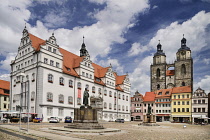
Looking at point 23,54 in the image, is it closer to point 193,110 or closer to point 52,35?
point 52,35

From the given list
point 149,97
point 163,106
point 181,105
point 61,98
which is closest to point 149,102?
point 149,97

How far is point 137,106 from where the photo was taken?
280 feet

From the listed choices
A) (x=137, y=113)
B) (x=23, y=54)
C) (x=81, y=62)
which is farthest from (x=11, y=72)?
(x=137, y=113)

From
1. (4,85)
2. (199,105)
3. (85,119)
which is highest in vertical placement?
(4,85)

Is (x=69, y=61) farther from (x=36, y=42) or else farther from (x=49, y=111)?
(x=49, y=111)

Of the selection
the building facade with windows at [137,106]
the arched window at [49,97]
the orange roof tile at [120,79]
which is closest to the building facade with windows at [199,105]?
the building facade with windows at [137,106]

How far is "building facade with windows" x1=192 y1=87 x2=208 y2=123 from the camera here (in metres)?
67.9

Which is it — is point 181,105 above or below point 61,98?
below

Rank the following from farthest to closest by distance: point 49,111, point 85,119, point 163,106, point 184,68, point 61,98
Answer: point 184,68 → point 163,106 → point 61,98 → point 49,111 → point 85,119

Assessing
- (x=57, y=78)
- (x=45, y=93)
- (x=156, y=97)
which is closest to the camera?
(x=45, y=93)

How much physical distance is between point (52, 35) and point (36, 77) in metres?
10.6

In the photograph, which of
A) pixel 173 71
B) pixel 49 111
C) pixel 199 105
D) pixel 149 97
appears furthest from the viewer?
pixel 173 71

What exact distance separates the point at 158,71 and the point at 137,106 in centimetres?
3037

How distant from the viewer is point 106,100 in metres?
61.3
